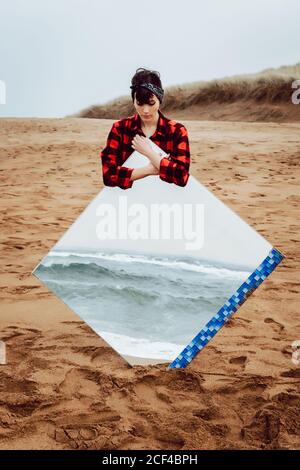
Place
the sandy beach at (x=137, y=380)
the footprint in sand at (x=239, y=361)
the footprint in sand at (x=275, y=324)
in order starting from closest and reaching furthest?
the sandy beach at (x=137, y=380), the footprint in sand at (x=239, y=361), the footprint in sand at (x=275, y=324)

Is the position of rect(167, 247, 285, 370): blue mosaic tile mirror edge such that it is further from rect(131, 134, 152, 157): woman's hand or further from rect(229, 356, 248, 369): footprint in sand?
rect(131, 134, 152, 157): woman's hand

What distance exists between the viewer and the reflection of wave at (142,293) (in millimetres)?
2557

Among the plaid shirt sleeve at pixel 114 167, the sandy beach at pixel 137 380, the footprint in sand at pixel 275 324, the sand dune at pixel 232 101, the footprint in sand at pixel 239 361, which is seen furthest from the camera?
the sand dune at pixel 232 101

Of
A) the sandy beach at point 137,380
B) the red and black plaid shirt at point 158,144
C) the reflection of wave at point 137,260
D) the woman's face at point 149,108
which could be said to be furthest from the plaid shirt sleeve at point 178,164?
the sandy beach at point 137,380

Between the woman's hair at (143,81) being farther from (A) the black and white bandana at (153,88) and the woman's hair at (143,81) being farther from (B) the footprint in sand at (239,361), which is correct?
(B) the footprint in sand at (239,361)

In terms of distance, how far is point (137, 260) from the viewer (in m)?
2.62

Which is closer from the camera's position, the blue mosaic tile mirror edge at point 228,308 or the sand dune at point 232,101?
the blue mosaic tile mirror edge at point 228,308

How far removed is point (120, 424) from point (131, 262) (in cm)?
74

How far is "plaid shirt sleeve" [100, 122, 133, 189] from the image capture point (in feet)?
8.15

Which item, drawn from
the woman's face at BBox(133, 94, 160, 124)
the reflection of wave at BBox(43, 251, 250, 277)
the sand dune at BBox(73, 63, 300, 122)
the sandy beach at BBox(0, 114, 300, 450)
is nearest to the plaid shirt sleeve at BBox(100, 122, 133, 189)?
the woman's face at BBox(133, 94, 160, 124)

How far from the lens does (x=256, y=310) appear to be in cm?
342

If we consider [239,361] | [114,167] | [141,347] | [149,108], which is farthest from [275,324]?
[149,108]

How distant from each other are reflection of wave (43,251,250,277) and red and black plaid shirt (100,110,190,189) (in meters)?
0.34

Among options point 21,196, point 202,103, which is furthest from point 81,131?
point 202,103
